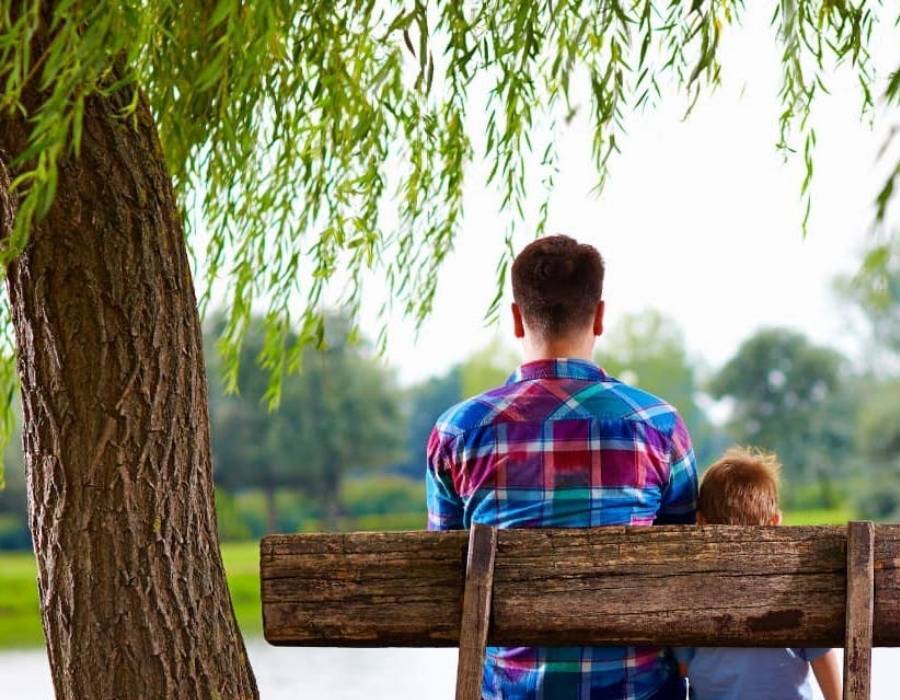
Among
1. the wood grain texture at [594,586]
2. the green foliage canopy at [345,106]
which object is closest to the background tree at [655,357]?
the green foliage canopy at [345,106]

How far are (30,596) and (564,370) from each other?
3262 cm

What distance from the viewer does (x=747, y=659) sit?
3420 mm

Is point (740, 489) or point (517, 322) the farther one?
point (740, 489)

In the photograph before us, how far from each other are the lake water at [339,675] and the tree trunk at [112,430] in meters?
15.9

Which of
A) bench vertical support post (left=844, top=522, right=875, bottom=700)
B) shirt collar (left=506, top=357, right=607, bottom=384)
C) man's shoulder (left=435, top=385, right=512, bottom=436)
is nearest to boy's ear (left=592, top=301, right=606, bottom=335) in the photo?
shirt collar (left=506, top=357, right=607, bottom=384)

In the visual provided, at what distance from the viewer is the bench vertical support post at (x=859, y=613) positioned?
2.67 m

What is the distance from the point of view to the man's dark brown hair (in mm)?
3111

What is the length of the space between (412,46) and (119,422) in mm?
1166

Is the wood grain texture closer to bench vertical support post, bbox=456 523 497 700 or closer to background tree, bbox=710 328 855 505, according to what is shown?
bench vertical support post, bbox=456 523 497 700

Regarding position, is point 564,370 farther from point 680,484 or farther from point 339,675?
point 339,675

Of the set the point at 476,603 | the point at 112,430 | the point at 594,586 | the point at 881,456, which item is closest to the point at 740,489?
the point at 594,586

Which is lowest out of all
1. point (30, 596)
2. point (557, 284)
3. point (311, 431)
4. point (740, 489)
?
point (30, 596)

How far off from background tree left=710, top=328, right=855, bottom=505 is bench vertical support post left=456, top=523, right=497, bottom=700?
44.8 m

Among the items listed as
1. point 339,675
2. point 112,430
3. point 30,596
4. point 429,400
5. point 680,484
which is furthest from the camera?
point 429,400
